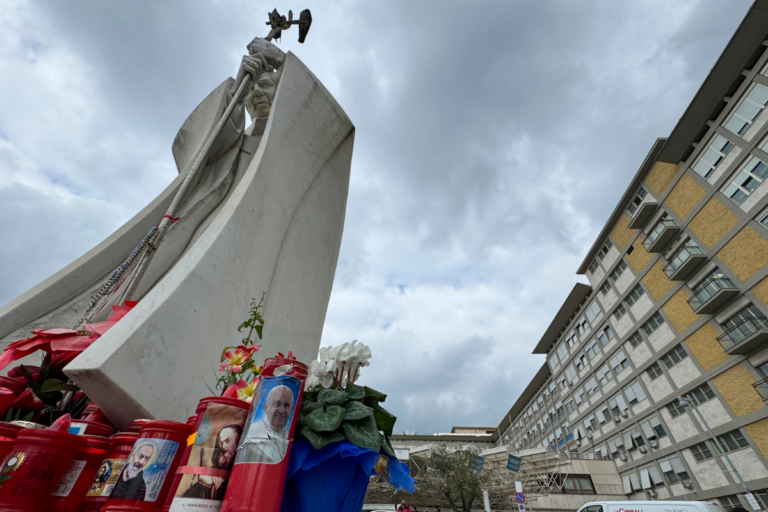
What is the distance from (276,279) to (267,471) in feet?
9.84

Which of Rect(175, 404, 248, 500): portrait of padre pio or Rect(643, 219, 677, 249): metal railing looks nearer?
Rect(175, 404, 248, 500): portrait of padre pio

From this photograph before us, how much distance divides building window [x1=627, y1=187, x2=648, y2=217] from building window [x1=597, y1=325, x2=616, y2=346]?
6.73 meters

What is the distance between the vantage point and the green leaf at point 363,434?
46.9 inches

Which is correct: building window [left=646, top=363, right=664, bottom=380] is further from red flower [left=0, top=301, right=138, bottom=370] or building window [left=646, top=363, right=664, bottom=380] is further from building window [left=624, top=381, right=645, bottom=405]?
red flower [left=0, top=301, right=138, bottom=370]

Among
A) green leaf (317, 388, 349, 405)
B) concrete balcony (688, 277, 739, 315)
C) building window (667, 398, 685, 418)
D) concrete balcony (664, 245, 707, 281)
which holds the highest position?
concrete balcony (664, 245, 707, 281)

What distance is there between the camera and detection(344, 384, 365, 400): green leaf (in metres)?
1.39

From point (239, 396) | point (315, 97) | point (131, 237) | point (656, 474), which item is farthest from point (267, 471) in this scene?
point (656, 474)

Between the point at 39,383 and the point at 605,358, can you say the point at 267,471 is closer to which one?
the point at 39,383

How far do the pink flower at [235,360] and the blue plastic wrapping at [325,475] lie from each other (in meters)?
0.46

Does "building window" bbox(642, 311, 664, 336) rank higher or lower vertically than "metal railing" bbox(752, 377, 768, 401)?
higher

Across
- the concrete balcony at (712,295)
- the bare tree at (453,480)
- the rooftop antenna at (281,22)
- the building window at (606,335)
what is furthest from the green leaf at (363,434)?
the building window at (606,335)

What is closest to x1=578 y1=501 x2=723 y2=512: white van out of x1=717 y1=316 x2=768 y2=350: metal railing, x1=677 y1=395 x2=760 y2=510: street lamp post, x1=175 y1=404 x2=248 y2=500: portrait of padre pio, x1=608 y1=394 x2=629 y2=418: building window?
x1=677 y1=395 x2=760 y2=510: street lamp post

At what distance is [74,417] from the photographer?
164cm

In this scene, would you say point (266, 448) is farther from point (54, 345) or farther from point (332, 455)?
point (54, 345)
